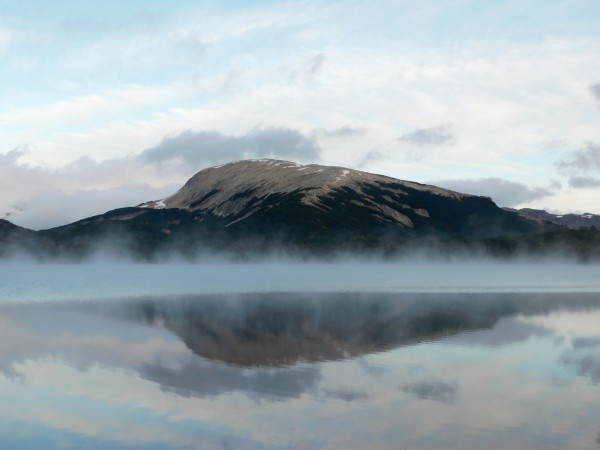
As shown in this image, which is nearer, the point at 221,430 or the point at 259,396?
the point at 221,430

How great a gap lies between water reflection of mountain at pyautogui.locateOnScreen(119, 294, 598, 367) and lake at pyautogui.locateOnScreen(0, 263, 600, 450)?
10.7 inches

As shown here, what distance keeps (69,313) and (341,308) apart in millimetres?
24731

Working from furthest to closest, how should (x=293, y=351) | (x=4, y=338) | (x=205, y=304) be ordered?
(x=205, y=304) < (x=4, y=338) < (x=293, y=351)

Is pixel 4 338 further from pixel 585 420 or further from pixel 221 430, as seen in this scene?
pixel 585 420

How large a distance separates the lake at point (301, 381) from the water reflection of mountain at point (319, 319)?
0.89 feet

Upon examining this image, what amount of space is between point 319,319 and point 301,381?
26.9 meters

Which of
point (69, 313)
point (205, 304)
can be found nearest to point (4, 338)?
point (69, 313)

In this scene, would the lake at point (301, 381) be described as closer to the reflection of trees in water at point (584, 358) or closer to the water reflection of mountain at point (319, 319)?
the reflection of trees in water at point (584, 358)

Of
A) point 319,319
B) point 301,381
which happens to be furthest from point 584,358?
point 319,319

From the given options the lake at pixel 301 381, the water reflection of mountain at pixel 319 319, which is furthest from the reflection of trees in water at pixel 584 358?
the water reflection of mountain at pixel 319 319

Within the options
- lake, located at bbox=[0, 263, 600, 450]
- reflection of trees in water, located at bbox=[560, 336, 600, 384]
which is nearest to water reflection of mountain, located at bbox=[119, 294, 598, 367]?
lake, located at bbox=[0, 263, 600, 450]

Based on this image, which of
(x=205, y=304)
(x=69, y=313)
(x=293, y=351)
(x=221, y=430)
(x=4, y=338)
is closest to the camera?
(x=221, y=430)

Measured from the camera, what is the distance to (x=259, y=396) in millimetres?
28734

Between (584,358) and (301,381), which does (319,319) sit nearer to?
(584,358)
